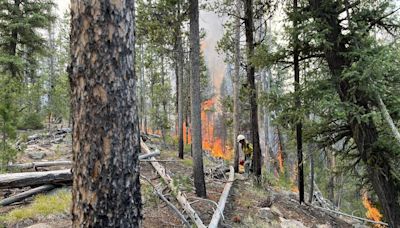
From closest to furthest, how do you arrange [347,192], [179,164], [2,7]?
[179,164] < [2,7] < [347,192]

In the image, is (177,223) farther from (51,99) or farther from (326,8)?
(51,99)

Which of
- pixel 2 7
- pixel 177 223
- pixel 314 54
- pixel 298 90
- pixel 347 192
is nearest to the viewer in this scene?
pixel 177 223

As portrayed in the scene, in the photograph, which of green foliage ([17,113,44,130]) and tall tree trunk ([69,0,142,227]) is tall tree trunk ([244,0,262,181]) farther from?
green foliage ([17,113,44,130])

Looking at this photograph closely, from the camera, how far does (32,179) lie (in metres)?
6.65

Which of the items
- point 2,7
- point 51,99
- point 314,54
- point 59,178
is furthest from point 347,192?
point 2,7

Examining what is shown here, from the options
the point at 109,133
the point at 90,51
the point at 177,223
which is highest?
the point at 90,51

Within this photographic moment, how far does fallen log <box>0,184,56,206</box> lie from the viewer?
611cm

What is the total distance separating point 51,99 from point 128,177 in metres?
15.9

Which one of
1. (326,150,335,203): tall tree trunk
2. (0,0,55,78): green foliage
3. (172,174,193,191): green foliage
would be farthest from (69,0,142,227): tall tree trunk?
(0,0,55,78): green foliage

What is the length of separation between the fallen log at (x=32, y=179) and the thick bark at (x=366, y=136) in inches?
244

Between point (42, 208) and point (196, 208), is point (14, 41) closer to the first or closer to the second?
point (42, 208)

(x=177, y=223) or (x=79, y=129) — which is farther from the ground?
(x=79, y=129)

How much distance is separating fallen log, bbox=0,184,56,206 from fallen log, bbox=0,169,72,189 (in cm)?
12

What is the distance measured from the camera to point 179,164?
514 inches
